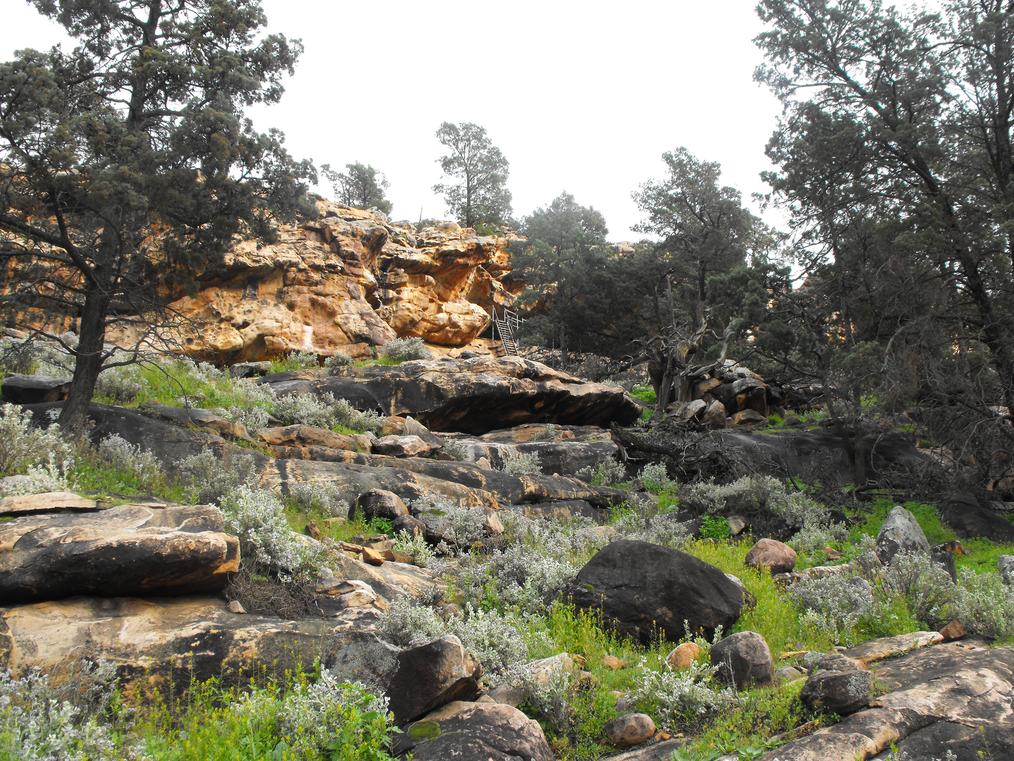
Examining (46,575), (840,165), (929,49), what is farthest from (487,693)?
(929,49)

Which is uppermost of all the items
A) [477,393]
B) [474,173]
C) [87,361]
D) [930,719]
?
[474,173]

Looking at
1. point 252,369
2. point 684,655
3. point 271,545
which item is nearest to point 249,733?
point 271,545

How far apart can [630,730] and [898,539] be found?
697cm

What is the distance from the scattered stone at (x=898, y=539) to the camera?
32.4 ft

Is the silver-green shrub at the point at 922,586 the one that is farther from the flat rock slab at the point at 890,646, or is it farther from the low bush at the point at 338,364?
the low bush at the point at 338,364

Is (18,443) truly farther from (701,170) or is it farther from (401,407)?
(701,170)

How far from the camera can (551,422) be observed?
21703 millimetres

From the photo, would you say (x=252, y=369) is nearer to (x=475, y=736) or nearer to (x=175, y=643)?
(x=175, y=643)

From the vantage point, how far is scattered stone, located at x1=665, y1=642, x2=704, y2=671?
20.1 ft

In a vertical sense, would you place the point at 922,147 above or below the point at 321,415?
above

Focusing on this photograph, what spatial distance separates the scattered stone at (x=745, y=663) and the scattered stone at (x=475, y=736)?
1776 mm

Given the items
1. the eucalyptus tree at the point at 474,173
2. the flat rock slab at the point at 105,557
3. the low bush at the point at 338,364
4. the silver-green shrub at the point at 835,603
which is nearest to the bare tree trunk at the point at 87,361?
the flat rock slab at the point at 105,557

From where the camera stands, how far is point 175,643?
5293mm

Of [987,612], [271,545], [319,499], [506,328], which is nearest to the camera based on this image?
[987,612]
